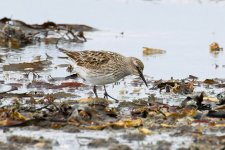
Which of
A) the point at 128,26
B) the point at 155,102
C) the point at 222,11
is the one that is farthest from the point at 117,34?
the point at 155,102

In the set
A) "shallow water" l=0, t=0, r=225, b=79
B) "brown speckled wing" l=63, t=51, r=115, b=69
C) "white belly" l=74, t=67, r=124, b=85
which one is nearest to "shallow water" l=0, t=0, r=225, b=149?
"shallow water" l=0, t=0, r=225, b=79

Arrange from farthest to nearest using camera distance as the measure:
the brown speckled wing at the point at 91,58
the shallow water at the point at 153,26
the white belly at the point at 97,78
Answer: the shallow water at the point at 153,26 → the brown speckled wing at the point at 91,58 → the white belly at the point at 97,78

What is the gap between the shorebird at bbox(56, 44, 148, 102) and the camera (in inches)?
442

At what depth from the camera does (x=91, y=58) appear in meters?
11.5

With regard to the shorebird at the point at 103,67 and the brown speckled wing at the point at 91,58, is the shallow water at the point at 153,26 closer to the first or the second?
the shorebird at the point at 103,67

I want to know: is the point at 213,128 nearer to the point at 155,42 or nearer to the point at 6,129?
the point at 6,129

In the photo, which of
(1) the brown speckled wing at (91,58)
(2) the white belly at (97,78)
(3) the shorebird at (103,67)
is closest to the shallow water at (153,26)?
(3) the shorebird at (103,67)

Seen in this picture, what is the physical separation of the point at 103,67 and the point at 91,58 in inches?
10.8

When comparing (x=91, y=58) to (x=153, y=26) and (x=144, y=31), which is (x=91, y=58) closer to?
(x=144, y=31)

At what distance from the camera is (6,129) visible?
8.41 meters

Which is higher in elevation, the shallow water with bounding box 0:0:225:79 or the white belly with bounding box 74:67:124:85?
the shallow water with bounding box 0:0:225:79

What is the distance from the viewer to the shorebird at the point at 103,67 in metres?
11.2

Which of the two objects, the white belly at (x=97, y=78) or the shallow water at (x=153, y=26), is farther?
the shallow water at (x=153, y=26)

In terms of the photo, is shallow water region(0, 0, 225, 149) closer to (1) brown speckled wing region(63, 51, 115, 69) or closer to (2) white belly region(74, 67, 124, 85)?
(2) white belly region(74, 67, 124, 85)
